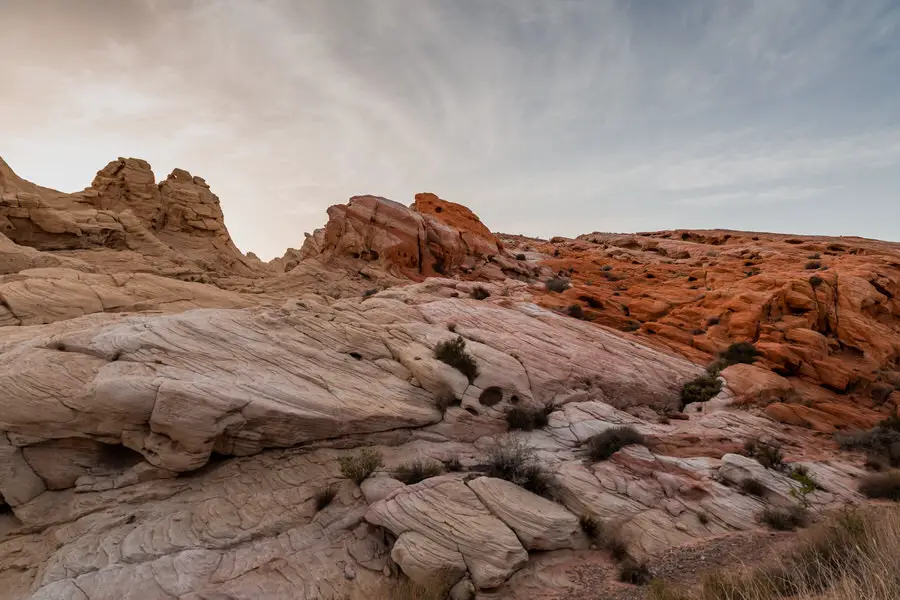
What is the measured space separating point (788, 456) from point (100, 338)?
1922 centimetres

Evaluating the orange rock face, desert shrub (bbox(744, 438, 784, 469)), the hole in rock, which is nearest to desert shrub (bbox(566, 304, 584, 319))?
the orange rock face

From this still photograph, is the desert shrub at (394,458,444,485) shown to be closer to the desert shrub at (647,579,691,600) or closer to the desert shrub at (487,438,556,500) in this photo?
the desert shrub at (487,438,556,500)

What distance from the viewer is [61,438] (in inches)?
360

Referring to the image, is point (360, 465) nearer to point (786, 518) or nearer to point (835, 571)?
point (835, 571)

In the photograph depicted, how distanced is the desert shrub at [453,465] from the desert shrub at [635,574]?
13.7 ft

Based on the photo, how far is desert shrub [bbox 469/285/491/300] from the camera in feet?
71.7

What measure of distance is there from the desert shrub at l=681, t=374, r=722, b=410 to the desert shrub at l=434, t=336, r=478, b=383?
853cm

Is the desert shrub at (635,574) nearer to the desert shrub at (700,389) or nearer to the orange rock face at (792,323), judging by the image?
the desert shrub at (700,389)

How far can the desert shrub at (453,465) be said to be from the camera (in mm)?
10586

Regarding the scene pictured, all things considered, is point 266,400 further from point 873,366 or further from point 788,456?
point 873,366

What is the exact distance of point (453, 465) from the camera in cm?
1068

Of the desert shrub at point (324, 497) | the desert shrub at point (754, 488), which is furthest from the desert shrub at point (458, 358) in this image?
the desert shrub at point (754, 488)

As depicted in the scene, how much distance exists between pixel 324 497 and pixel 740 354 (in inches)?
705

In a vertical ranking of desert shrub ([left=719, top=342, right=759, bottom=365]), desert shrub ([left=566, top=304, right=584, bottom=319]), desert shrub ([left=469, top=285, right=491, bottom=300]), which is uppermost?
desert shrub ([left=469, top=285, right=491, bottom=300])
